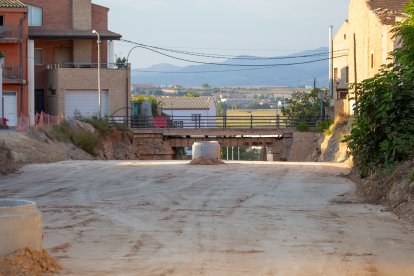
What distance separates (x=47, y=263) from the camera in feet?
39.4

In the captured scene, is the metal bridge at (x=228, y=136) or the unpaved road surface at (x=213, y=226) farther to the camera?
the metal bridge at (x=228, y=136)

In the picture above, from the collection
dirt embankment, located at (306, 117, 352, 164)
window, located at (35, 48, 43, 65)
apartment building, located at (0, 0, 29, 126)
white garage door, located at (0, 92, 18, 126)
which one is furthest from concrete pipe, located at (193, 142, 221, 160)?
window, located at (35, 48, 43, 65)

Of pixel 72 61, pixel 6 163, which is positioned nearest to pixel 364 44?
pixel 72 61

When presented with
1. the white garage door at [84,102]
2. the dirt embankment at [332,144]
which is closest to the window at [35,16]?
the white garage door at [84,102]

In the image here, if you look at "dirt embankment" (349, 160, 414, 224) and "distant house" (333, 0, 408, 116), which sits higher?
"distant house" (333, 0, 408, 116)

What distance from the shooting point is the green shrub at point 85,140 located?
51.1m

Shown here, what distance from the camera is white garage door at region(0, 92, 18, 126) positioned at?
63.7 metres

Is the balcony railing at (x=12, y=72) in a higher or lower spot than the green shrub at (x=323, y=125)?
higher

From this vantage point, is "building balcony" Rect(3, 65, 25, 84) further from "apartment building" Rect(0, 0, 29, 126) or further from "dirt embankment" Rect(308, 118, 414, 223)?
"dirt embankment" Rect(308, 118, 414, 223)

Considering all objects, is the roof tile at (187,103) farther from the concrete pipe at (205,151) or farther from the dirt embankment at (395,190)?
the dirt embankment at (395,190)

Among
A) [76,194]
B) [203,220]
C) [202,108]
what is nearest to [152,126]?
[76,194]

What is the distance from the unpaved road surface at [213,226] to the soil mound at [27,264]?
33cm

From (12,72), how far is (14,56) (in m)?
1.69

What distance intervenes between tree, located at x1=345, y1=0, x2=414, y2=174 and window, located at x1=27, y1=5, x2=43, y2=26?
164 feet
